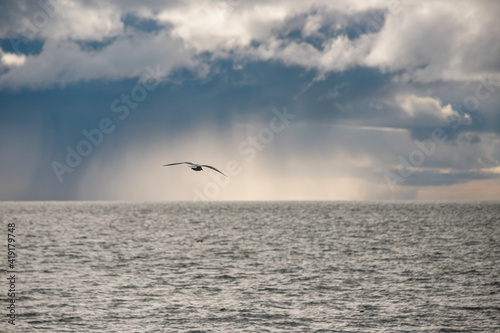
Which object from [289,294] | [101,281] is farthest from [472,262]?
[101,281]

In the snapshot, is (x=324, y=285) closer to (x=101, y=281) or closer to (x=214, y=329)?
(x=214, y=329)

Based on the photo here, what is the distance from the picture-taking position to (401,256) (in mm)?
72312

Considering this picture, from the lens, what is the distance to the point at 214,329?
1363 inches

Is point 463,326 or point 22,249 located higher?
point 22,249

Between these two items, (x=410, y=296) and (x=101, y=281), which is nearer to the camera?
(x=410, y=296)

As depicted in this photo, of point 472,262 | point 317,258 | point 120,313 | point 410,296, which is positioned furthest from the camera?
point 317,258

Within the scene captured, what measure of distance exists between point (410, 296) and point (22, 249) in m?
62.9

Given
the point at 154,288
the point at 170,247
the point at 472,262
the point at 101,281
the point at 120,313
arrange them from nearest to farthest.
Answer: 1. the point at 120,313
2. the point at 154,288
3. the point at 101,281
4. the point at 472,262
5. the point at 170,247

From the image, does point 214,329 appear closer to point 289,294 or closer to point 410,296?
point 289,294

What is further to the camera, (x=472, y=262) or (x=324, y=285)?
(x=472, y=262)

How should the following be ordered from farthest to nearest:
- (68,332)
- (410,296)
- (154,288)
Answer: (154,288)
(410,296)
(68,332)

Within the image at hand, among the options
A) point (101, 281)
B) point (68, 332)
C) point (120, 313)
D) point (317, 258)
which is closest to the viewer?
point (68, 332)

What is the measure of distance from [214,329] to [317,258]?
3762cm

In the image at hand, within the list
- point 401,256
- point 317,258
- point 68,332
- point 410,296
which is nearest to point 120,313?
point 68,332
